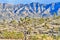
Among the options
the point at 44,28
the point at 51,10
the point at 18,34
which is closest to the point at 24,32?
the point at 18,34

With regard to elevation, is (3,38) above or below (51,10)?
below

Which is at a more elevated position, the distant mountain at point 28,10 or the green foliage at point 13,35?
the distant mountain at point 28,10

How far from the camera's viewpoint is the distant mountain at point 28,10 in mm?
4945

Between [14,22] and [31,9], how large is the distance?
572 millimetres

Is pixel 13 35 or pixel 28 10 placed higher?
pixel 28 10

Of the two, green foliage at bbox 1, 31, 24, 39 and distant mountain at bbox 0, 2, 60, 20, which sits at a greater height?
distant mountain at bbox 0, 2, 60, 20

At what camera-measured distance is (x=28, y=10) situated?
5.19 metres

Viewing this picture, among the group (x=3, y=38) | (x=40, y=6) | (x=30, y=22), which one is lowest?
(x=3, y=38)

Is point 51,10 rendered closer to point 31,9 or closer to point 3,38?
point 31,9

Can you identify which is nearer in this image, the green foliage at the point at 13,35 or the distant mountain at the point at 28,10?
the green foliage at the point at 13,35

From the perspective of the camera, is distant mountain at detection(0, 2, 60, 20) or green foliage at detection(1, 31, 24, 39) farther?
distant mountain at detection(0, 2, 60, 20)

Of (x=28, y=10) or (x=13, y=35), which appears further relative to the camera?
(x=28, y=10)

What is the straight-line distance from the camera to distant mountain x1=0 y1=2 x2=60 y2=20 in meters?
4.95

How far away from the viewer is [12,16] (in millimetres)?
5023
